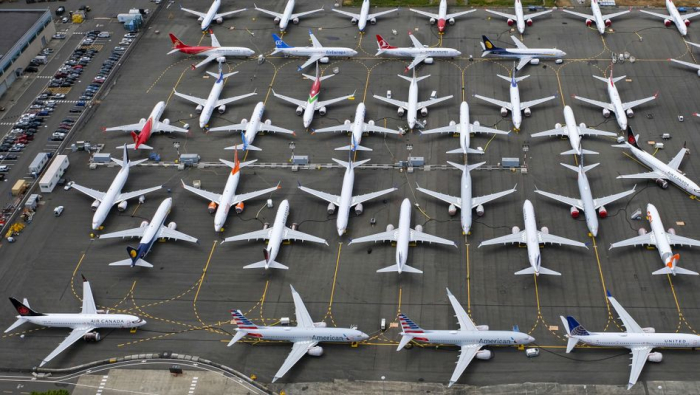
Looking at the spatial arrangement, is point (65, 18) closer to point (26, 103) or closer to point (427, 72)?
point (26, 103)

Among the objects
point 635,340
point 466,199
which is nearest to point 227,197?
point 466,199

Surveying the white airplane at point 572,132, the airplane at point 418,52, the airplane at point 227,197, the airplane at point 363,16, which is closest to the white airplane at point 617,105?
the white airplane at point 572,132

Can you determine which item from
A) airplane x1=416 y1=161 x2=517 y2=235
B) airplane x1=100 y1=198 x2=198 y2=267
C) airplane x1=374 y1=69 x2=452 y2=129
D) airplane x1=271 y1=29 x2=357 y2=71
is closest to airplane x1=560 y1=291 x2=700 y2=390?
airplane x1=416 y1=161 x2=517 y2=235

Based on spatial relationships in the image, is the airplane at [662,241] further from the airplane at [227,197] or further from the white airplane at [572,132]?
the airplane at [227,197]

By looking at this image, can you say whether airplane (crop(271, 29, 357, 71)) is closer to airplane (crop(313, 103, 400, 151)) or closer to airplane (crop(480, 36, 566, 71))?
airplane (crop(313, 103, 400, 151))

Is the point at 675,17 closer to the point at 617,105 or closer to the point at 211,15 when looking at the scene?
the point at 617,105

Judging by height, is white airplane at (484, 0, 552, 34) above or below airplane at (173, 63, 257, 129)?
above
